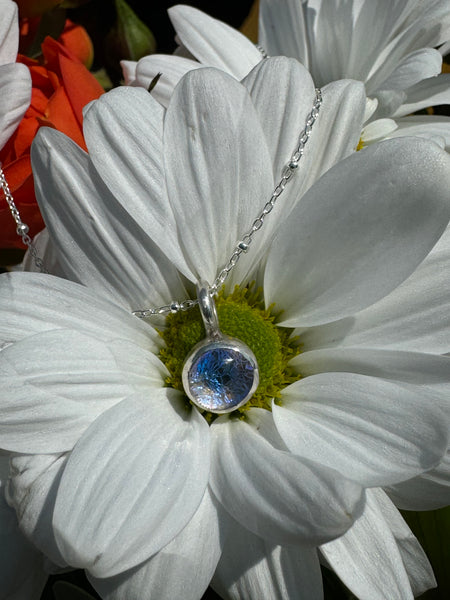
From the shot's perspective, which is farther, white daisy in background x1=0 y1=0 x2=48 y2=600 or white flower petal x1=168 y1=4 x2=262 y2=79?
white flower petal x1=168 y1=4 x2=262 y2=79

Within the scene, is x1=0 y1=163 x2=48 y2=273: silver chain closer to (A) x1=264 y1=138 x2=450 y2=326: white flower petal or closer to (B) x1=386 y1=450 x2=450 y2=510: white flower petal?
(A) x1=264 y1=138 x2=450 y2=326: white flower petal

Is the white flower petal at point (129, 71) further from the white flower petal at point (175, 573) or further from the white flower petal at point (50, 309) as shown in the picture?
the white flower petal at point (175, 573)

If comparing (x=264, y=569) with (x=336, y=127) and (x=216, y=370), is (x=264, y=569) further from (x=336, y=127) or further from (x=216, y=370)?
(x=336, y=127)

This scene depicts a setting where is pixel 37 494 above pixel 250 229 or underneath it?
underneath

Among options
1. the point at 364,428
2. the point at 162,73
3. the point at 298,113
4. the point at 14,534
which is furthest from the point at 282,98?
the point at 14,534

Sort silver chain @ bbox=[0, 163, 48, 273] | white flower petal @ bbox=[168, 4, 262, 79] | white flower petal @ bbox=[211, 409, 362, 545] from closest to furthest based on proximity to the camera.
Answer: white flower petal @ bbox=[211, 409, 362, 545], silver chain @ bbox=[0, 163, 48, 273], white flower petal @ bbox=[168, 4, 262, 79]

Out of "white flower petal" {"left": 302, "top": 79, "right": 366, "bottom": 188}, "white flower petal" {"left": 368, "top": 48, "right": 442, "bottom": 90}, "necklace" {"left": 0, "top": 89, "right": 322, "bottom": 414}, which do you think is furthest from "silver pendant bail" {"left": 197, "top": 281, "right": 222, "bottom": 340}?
"white flower petal" {"left": 368, "top": 48, "right": 442, "bottom": 90}
